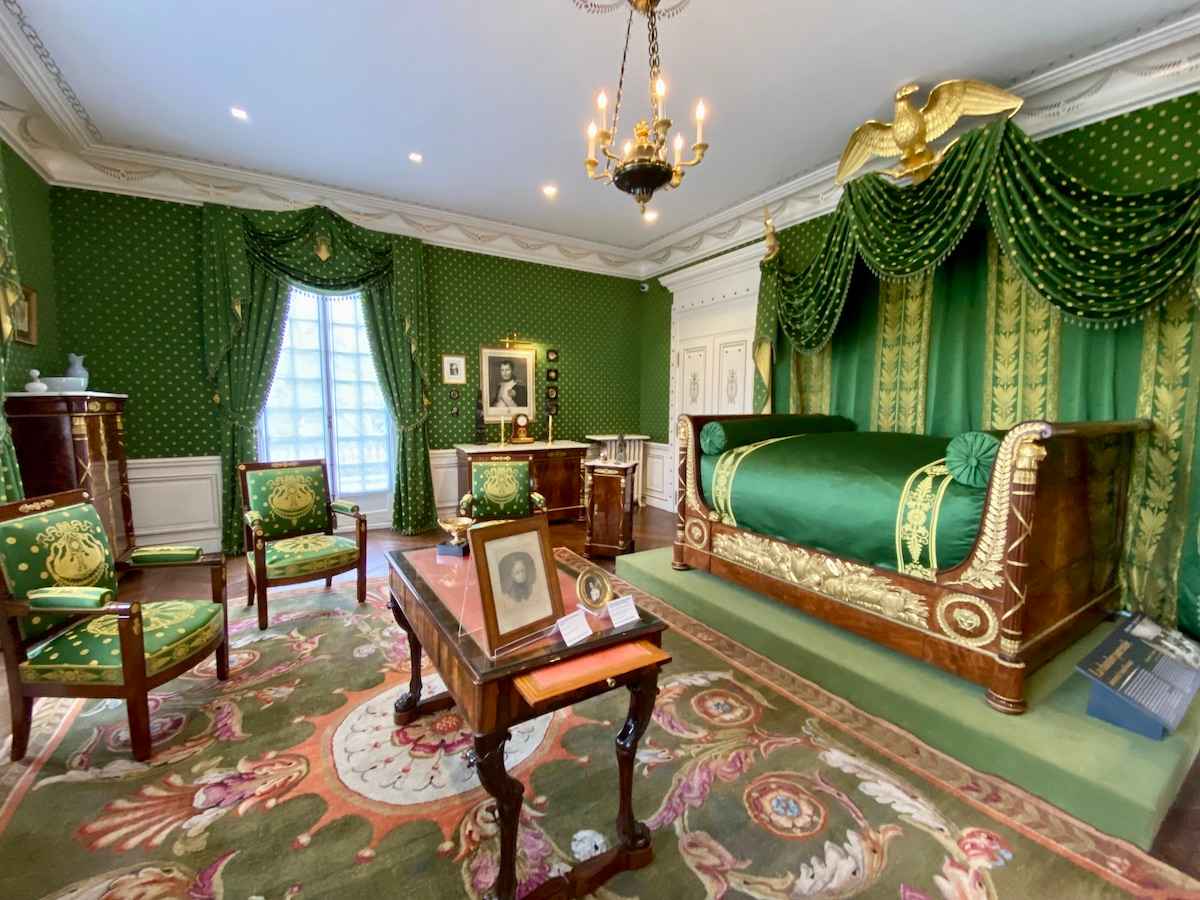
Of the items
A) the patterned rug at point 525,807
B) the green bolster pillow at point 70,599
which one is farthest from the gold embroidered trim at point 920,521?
the green bolster pillow at point 70,599

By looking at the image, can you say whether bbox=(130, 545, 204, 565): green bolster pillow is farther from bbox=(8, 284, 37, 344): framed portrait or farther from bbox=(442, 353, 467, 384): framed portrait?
bbox=(442, 353, 467, 384): framed portrait

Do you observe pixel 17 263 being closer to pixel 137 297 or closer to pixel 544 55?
pixel 137 297

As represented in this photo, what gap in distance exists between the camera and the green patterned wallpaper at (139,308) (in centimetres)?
379

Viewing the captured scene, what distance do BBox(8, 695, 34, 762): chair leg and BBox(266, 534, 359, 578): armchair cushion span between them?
103 cm

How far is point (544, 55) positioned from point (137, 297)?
12.5ft

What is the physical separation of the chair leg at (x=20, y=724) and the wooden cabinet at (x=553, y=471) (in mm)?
3350

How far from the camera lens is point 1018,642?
1856 millimetres

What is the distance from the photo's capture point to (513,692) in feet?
4.14

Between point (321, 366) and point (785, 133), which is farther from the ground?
point (785, 133)

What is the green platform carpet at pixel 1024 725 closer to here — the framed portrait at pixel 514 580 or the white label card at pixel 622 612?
the white label card at pixel 622 612

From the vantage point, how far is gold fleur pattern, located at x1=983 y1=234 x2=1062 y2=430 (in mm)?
2957

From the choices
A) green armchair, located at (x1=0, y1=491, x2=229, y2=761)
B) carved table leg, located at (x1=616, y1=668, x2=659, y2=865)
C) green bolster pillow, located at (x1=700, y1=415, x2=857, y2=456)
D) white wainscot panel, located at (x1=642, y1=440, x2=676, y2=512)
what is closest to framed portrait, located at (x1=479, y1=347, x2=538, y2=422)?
white wainscot panel, located at (x1=642, y1=440, x2=676, y2=512)

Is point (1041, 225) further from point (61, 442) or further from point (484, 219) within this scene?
point (61, 442)

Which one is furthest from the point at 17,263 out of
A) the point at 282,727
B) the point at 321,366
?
the point at 282,727
